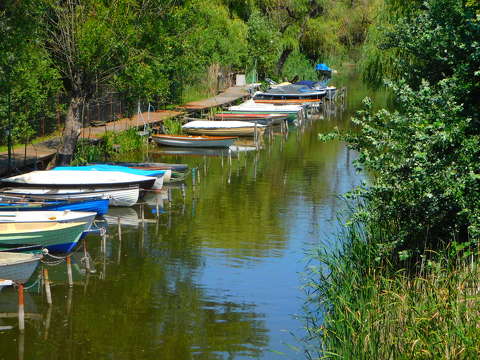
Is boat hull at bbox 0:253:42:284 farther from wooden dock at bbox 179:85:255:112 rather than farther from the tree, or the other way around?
wooden dock at bbox 179:85:255:112

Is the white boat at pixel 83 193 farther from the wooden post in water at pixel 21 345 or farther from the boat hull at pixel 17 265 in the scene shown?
the wooden post in water at pixel 21 345

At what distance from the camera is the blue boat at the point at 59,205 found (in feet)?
73.2

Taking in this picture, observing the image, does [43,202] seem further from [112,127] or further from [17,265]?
[112,127]

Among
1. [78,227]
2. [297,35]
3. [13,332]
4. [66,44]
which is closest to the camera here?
[13,332]

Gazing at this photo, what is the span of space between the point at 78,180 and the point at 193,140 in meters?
14.8

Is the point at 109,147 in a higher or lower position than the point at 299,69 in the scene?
lower

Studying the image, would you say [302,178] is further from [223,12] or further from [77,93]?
[223,12]

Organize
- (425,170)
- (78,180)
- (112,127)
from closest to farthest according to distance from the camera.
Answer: (425,170)
(78,180)
(112,127)

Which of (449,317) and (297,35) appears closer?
(449,317)

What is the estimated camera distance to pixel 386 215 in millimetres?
15227

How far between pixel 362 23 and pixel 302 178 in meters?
41.8

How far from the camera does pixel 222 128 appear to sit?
148 feet

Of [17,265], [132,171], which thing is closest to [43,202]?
[132,171]

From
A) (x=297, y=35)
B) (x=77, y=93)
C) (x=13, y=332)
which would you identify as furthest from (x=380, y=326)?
(x=297, y=35)
